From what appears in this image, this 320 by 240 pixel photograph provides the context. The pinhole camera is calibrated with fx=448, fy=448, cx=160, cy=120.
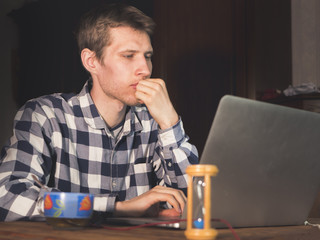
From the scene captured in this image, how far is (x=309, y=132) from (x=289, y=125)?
0.07 metres

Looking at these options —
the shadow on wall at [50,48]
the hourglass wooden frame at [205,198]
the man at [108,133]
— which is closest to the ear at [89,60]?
the man at [108,133]

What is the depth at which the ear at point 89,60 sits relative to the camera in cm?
173

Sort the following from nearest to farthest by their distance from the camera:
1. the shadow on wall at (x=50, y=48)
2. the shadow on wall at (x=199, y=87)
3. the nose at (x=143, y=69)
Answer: the nose at (x=143, y=69) → the shadow on wall at (x=199, y=87) → the shadow on wall at (x=50, y=48)

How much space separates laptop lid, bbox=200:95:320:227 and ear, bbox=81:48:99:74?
1006 mm

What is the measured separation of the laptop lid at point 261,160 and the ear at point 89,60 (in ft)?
3.30

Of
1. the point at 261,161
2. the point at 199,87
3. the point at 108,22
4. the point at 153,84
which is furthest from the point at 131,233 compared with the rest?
the point at 199,87

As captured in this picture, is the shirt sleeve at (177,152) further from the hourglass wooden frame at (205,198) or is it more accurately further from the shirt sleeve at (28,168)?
the hourglass wooden frame at (205,198)

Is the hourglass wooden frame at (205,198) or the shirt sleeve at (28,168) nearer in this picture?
the hourglass wooden frame at (205,198)

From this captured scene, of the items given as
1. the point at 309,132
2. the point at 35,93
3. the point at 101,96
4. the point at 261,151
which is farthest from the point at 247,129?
the point at 35,93

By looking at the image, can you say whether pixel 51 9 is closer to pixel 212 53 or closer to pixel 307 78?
pixel 212 53

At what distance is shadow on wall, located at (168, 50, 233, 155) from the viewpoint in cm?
294

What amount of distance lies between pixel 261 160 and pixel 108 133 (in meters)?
0.81

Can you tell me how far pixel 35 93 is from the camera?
122 inches

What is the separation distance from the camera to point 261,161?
83cm
